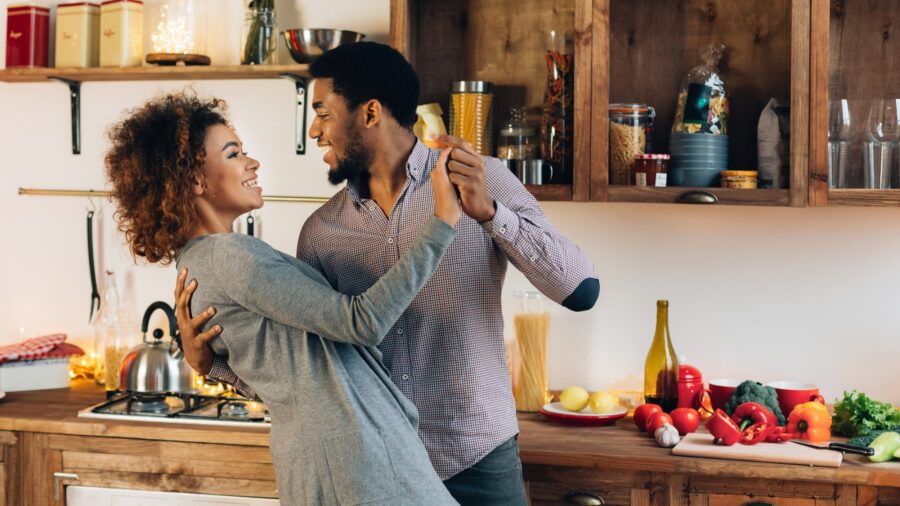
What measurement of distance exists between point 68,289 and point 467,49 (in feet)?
5.13

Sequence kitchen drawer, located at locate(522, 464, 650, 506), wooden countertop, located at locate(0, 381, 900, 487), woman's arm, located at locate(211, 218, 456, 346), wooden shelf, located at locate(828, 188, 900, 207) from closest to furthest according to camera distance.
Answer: woman's arm, located at locate(211, 218, 456, 346), wooden countertop, located at locate(0, 381, 900, 487), kitchen drawer, located at locate(522, 464, 650, 506), wooden shelf, located at locate(828, 188, 900, 207)

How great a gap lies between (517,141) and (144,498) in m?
1.36

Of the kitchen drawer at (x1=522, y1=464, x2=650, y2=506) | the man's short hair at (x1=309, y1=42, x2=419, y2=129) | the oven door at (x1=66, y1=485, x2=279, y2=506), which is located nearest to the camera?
the man's short hair at (x1=309, y1=42, x2=419, y2=129)

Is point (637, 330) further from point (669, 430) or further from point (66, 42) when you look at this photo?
point (66, 42)

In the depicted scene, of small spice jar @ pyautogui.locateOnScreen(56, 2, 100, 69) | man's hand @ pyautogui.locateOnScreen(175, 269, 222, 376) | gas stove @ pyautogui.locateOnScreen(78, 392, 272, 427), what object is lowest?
gas stove @ pyautogui.locateOnScreen(78, 392, 272, 427)

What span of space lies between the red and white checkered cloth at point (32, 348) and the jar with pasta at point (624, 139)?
179cm

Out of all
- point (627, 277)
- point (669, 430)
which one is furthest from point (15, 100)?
point (669, 430)

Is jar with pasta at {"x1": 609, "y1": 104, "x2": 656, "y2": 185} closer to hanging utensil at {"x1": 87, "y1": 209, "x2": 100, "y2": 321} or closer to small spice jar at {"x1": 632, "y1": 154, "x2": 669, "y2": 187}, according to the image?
small spice jar at {"x1": 632, "y1": 154, "x2": 669, "y2": 187}

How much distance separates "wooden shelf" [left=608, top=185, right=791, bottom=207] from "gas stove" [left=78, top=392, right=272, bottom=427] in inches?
43.1

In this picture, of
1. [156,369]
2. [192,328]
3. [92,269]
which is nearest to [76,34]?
[92,269]

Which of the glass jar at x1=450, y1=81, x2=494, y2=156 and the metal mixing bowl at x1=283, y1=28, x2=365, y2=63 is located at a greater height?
the metal mixing bowl at x1=283, y1=28, x2=365, y2=63

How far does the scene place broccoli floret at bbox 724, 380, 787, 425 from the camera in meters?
2.57

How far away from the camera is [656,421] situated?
8.23ft

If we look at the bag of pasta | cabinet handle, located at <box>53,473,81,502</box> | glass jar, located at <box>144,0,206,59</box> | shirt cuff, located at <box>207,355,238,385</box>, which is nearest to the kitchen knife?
the bag of pasta
